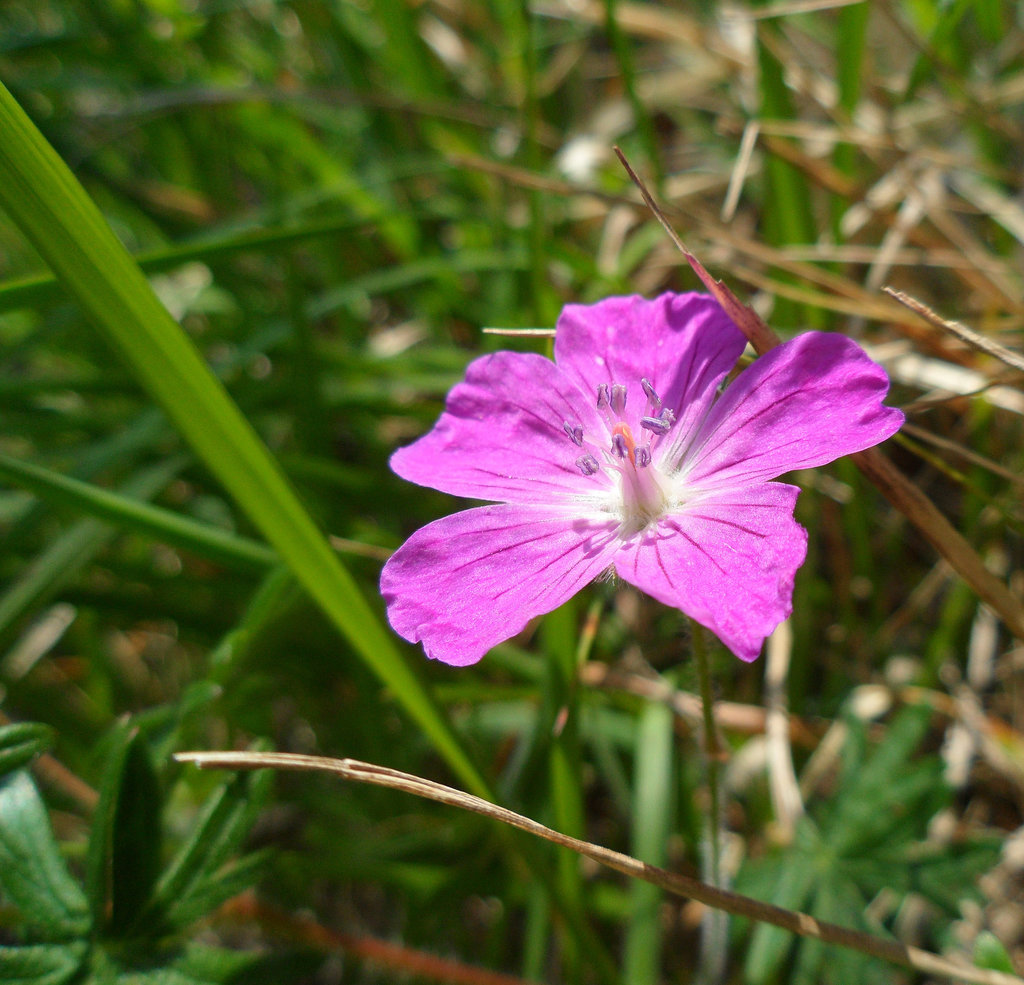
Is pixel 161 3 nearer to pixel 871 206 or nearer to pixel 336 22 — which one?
pixel 336 22

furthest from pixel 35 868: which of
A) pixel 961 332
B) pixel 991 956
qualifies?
pixel 961 332

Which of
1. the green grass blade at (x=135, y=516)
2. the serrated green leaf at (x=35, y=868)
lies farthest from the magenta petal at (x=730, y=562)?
the serrated green leaf at (x=35, y=868)

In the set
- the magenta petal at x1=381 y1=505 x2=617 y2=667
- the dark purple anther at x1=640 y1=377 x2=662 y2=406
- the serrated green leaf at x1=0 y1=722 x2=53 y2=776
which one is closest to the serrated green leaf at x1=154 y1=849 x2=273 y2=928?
the serrated green leaf at x1=0 y1=722 x2=53 y2=776

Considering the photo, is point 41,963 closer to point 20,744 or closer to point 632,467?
point 20,744

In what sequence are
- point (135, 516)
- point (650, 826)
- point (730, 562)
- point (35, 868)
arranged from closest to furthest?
point (730, 562)
point (35, 868)
point (135, 516)
point (650, 826)

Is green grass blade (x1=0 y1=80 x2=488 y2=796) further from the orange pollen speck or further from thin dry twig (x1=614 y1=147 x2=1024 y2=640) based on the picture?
thin dry twig (x1=614 y1=147 x2=1024 y2=640)

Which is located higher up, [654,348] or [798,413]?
[654,348]
